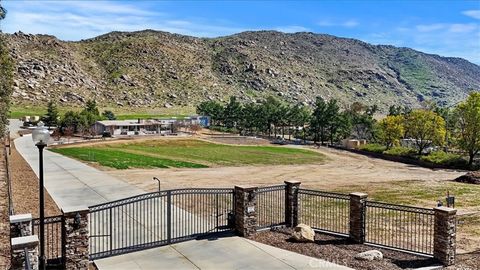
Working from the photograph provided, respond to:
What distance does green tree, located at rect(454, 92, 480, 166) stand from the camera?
59000mm

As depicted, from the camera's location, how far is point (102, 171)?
1465 inches

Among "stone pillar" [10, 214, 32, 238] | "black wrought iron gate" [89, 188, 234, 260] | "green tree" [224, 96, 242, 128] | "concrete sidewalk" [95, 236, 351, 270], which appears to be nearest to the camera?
"stone pillar" [10, 214, 32, 238]

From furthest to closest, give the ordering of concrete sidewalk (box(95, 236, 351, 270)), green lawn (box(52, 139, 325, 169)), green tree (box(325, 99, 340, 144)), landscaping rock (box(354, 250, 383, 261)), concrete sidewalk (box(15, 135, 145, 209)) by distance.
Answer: green tree (box(325, 99, 340, 144)) → green lawn (box(52, 139, 325, 169)) → concrete sidewalk (box(15, 135, 145, 209)) → landscaping rock (box(354, 250, 383, 261)) → concrete sidewalk (box(95, 236, 351, 270))

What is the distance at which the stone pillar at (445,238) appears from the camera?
1295 centimetres

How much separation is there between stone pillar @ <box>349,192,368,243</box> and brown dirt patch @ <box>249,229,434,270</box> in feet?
1.01

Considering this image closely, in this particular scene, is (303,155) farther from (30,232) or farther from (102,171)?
(30,232)

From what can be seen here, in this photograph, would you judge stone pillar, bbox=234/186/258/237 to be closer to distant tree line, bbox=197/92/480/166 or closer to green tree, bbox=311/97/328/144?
distant tree line, bbox=197/92/480/166

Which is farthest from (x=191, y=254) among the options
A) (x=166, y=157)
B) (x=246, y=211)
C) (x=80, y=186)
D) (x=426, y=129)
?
(x=426, y=129)

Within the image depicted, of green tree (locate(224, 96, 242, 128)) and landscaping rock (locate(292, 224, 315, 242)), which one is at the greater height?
green tree (locate(224, 96, 242, 128))

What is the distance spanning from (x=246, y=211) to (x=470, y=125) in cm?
5514

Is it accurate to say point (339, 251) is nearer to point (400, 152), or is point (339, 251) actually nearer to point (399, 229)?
point (399, 229)

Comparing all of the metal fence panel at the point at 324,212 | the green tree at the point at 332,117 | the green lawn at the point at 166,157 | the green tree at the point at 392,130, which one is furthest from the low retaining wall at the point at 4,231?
the green tree at the point at 332,117

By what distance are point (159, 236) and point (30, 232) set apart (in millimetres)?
5239

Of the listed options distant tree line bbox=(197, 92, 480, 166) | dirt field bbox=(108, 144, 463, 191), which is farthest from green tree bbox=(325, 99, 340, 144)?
dirt field bbox=(108, 144, 463, 191)
